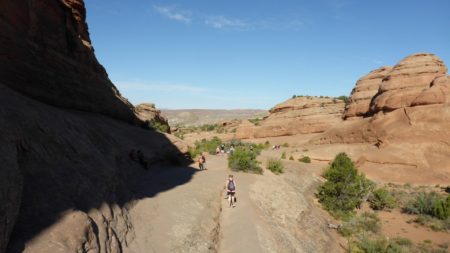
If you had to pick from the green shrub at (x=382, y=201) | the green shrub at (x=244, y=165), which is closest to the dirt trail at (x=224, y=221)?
the green shrub at (x=244, y=165)

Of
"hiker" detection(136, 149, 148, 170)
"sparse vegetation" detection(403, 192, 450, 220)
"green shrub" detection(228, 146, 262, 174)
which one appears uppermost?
"hiker" detection(136, 149, 148, 170)

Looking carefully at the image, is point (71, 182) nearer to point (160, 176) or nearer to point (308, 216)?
point (160, 176)

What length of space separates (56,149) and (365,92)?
46104 millimetres

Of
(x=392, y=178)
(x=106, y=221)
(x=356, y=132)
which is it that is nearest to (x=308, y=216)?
(x=106, y=221)

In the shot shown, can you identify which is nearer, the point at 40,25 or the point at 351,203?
the point at 40,25

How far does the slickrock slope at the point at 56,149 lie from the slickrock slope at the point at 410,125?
22.9 metres

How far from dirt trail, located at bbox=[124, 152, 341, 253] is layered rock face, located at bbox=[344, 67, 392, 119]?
3137cm

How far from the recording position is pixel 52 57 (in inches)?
814

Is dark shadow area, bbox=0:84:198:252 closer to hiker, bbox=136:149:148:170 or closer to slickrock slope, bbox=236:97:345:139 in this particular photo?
hiker, bbox=136:149:148:170

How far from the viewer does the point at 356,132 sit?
42656 millimetres

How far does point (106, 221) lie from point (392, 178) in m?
30.7

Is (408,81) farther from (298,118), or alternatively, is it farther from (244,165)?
(244,165)

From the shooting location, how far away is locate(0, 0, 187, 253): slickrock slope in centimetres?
853

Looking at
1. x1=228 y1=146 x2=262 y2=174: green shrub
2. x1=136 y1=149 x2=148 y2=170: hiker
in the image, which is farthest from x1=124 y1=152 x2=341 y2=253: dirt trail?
x1=228 y1=146 x2=262 y2=174: green shrub
